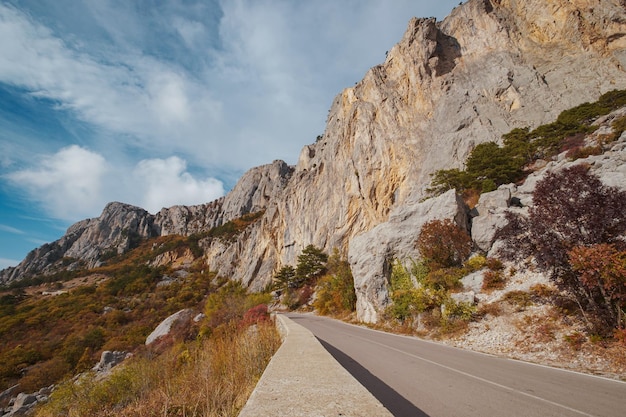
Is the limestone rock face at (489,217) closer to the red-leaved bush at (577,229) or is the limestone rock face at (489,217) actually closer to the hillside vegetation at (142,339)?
the red-leaved bush at (577,229)

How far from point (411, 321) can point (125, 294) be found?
76.8 meters

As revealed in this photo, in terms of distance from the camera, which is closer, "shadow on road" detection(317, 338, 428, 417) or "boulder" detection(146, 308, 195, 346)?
"shadow on road" detection(317, 338, 428, 417)

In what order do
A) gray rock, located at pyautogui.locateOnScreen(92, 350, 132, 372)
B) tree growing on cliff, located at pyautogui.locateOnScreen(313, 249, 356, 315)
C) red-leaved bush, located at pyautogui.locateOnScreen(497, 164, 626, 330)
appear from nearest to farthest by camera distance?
1. red-leaved bush, located at pyautogui.locateOnScreen(497, 164, 626, 330)
2. gray rock, located at pyautogui.locateOnScreen(92, 350, 132, 372)
3. tree growing on cliff, located at pyautogui.locateOnScreen(313, 249, 356, 315)

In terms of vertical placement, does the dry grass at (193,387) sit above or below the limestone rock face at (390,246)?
below

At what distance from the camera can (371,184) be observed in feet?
146

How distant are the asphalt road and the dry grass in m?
2.60

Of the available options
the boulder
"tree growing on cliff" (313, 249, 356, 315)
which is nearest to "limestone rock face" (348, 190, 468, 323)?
"tree growing on cliff" (313, 249, 356, 315)

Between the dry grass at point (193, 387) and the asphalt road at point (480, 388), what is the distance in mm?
2599

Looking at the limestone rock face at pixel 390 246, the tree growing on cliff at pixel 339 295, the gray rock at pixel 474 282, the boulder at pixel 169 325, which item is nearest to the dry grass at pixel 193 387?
the gray rock at pixel 474 282

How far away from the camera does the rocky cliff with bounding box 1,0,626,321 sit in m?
32.2

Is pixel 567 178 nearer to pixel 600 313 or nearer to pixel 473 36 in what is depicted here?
pixel 600 313

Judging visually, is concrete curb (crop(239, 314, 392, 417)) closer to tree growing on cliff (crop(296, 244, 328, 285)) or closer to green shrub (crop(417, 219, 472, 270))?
green shrub (crop(417, 219, 472, 270))

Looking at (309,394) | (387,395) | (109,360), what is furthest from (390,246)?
(109,360)

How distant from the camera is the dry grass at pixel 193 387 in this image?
14.0 ft
